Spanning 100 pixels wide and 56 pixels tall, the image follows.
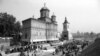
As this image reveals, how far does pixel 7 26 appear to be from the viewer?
3738cm

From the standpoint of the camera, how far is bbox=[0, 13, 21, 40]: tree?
118ft

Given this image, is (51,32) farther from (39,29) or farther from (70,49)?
(70,49)

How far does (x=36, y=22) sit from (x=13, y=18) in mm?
15961

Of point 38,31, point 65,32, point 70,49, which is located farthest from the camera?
point 65,32

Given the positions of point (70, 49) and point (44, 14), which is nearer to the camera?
point (70, 49)

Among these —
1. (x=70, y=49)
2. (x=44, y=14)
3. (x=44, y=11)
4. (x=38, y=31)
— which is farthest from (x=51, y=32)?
(x=70, y=49)

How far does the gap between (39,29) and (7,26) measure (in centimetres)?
1560

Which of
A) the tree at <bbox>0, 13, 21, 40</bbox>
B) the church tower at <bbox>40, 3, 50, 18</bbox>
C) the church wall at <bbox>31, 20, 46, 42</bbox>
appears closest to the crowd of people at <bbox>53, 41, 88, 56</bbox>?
the church wall at <bbox>31, 20, 46, 42</bbox>

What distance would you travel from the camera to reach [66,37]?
50938mm

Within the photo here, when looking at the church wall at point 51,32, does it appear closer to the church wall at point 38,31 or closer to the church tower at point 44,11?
the church wall at point 38,31

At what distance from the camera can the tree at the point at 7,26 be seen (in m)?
36.1

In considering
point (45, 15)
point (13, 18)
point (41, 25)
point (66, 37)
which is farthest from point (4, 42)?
point (66, 37)

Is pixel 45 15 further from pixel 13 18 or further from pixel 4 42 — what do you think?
pixel 4 42

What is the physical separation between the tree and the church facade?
33.6ft
